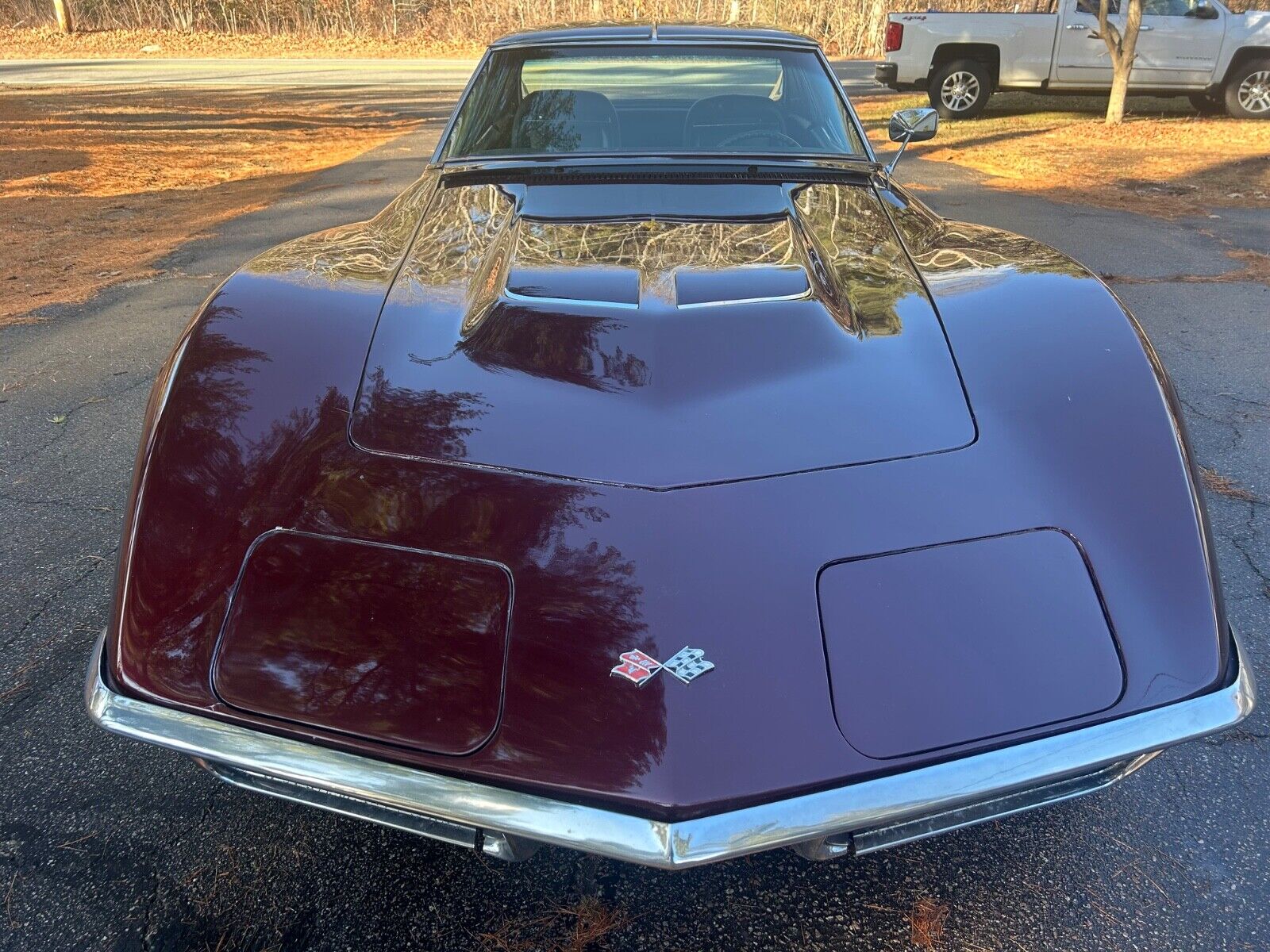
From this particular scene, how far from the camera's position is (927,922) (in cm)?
162

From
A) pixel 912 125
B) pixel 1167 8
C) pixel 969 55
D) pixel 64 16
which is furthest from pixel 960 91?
pixel 64 16

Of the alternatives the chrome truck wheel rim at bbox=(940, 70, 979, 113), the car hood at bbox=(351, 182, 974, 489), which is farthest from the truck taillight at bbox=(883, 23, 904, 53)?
the car hood at bbox=(351, 182, 974, 489)

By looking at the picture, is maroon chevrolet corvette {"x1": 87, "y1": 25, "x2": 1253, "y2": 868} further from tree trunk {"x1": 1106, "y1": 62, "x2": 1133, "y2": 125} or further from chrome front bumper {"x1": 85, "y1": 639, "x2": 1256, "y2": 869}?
tree trunk {"x1": 1106, "y1": 62, "x2": 1133, "y2": 125}

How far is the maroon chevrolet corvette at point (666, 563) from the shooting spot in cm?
124

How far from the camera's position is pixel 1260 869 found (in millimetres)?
1701

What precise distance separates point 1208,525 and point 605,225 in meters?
1.43

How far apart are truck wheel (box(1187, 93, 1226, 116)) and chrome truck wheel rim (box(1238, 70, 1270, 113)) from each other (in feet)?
0.86

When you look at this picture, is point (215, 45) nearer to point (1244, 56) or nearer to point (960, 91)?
point (960, 91)

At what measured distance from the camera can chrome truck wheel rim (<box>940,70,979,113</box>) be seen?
11.0 meters

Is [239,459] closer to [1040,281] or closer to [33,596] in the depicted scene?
[33,596]

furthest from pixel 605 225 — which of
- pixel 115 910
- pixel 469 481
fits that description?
pixel 115 910

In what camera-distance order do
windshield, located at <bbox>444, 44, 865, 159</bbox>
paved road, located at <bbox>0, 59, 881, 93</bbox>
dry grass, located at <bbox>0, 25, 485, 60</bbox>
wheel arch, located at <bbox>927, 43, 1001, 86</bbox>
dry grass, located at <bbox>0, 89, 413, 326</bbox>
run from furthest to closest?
dry grass, located at <bbox>0, 25, 485, 60</bbox> < paved road, located at <bbox>0, 59, 881, 93</bbox> < wheel arch, located at <bbox>927, 43, 1001, 86</bbox> < dry grass, located at <bbox>0, 89, 413, 326</bbox> < windshield, located at <bbox>444, 44, 865, 159</bbox>

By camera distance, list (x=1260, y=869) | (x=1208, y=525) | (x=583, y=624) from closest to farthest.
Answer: (x=583, y=624)
(x=1208, y=525)
(x=1260, y=869)

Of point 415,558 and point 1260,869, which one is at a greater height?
point 415,558
